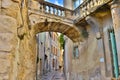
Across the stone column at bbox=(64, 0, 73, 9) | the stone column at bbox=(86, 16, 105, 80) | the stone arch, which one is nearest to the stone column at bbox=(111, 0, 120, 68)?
the stone column at bbox=(86, 16, 105, 80)

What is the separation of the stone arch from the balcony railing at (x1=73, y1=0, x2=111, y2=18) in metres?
0.89

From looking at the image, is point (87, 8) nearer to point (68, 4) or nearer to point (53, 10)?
point (53, 10)

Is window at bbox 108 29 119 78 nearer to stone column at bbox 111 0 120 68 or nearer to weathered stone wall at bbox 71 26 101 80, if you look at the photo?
stone column at bbox 111 0 120 68

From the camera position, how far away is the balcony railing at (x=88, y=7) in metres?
7.54

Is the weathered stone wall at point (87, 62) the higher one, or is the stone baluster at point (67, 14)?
the stone baluster at point (67, 14)

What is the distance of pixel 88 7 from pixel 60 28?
2.04m

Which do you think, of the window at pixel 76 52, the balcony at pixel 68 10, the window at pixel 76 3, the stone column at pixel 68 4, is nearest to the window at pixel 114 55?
the balcony at pixel 68 10

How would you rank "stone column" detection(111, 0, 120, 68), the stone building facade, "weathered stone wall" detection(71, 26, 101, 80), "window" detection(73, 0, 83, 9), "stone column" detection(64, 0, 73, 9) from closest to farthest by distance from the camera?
"stone column" detection(111, 0, 120, 68) < the stone building facade < "weathered stone wall" detection(71, 26, 101, 80) < "window" detection(73, 0, 83, 9) < "stone column" detection(64, 0, 73, 9)

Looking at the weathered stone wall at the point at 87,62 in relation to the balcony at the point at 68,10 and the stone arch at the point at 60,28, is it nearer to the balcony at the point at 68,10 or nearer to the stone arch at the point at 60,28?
the stone arch at the point at 60,28

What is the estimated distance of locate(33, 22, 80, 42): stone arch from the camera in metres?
8.59

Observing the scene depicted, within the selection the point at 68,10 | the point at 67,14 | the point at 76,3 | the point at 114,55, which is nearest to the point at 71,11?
the point at 68,10

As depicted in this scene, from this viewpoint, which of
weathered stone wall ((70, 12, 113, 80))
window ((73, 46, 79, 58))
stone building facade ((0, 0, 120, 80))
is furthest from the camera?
window ((73, 46, 79, 58))

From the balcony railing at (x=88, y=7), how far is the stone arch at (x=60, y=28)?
0.89 m

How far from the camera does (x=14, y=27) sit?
3.69 ft
